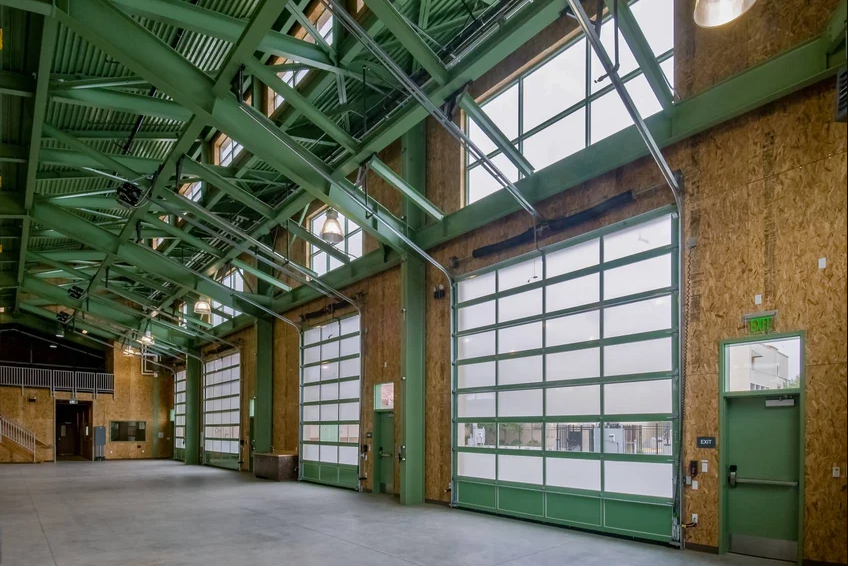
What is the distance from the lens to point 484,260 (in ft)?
37.6

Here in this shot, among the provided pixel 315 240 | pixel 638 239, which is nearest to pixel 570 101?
pixel 638 239

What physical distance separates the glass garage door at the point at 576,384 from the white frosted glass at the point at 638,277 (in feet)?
0.06

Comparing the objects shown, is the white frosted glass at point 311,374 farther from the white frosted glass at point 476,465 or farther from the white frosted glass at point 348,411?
the white frosted glass at point 476,465

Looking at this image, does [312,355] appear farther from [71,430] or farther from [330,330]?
[71,430]

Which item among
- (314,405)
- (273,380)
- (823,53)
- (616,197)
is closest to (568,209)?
(616,197)

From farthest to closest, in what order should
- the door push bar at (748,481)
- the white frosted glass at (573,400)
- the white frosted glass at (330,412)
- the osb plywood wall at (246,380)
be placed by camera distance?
1. the osb plywood wall at (246,380)
2. the white frosted glass at (330,412)
3. the white frosted glass at (573,400)
4. the door push bar at (748,481)

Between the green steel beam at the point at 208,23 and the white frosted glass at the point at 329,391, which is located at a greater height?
the green steel beam at the point at 208,23

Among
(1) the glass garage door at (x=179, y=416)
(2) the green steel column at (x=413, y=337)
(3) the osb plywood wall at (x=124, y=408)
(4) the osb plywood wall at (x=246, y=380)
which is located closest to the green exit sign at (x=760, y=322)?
(2) the green steel column at (x=413, y=337)

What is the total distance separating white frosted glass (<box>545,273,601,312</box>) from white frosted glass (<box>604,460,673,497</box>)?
246cm

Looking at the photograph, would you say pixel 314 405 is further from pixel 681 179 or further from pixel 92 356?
pixel 92 356

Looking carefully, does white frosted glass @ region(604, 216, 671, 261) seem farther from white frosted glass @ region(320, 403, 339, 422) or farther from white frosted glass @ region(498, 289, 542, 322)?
white frosted glass @ region(320, 403, 339, 422)

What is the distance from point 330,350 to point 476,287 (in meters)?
6.38

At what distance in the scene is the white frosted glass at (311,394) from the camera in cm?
1717

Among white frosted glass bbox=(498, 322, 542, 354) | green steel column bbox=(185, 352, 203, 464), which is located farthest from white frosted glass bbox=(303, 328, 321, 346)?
green steel column bbox=(185, 352, 203, 464)
